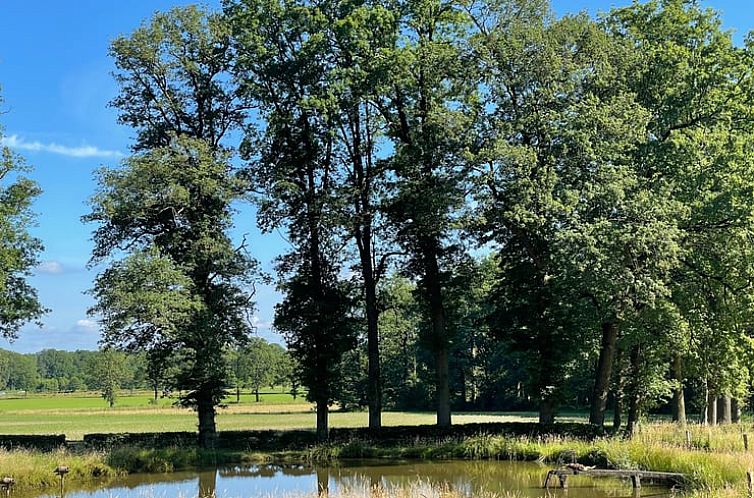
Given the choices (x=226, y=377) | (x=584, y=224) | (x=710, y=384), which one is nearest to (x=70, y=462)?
(x=226, y=377)

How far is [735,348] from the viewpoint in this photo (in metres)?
25.8

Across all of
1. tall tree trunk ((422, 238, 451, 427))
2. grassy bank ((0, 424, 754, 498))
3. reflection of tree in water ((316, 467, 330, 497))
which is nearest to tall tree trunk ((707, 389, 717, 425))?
grassy bank ((0, 424, 754, 498))

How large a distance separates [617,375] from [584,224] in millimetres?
9862

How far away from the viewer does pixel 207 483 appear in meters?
21.3

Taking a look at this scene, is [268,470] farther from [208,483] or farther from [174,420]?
[174,420]

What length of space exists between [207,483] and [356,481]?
6472 millimetres

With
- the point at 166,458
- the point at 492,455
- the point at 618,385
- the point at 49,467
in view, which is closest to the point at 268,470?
the point at 166,458

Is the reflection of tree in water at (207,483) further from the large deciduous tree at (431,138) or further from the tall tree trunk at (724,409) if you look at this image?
the tall tree trunk at (724,409)

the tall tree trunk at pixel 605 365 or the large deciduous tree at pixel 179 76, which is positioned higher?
the large deciduous tree at pixel 179 76

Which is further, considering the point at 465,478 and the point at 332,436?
the point at 332,436

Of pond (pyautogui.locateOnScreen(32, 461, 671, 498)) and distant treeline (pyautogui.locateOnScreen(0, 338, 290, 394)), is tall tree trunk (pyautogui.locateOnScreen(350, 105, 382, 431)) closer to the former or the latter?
distant treeline (pyautogui.locateOnScreen(0, 338, 290, 394))

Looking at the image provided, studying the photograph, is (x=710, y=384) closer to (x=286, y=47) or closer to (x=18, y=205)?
(x=286, y=47)

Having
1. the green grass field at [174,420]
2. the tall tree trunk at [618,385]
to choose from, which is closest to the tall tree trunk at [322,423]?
the green grass field at [174,420]

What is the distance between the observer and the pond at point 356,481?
17.2 m
